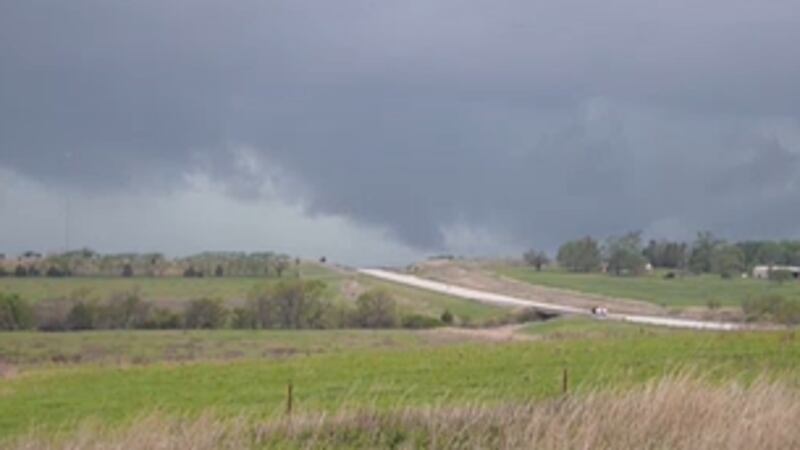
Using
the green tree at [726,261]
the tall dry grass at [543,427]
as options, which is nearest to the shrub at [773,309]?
the tall dry grass at [543,427]

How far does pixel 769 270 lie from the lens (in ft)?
429

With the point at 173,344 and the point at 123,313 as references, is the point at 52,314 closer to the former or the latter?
the point at 123,313

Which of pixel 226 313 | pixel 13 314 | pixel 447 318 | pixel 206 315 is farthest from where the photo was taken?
pixel 226 313

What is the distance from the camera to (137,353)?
6181 centimetres

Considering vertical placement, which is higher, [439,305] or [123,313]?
[439,305]

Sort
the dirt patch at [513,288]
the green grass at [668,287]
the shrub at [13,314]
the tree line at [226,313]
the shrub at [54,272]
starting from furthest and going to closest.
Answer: the shrub at [54,272] → the green grass at [668,287] → the dirt patch at [513,288] → the tree line at [226,313] → the shrub at [13,314]

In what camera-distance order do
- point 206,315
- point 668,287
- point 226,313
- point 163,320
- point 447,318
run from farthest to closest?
point 668,287 → point 226,313 → point 206,315 → point 163,320 → point 447,318

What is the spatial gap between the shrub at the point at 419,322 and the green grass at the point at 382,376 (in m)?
Answer: 50.0

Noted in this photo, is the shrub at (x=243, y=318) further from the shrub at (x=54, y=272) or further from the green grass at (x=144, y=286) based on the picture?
the shrub at (x=54, y=272)

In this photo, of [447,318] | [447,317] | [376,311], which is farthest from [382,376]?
[376,311]

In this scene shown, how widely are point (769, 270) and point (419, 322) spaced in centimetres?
5610

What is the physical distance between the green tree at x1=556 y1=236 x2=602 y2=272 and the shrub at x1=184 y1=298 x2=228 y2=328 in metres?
60.7

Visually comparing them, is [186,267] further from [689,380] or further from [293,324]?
[689,380]

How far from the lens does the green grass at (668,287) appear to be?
9888 cm
